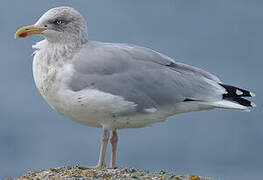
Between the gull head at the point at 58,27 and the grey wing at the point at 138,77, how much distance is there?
14.4 inches

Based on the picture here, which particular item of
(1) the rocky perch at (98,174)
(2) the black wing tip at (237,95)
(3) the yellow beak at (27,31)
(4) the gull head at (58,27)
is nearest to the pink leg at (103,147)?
(1) the rocky perch at (98,174)

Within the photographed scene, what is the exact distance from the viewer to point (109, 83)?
Answer: 904cm

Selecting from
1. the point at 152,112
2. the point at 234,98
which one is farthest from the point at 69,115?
the point at 234,98

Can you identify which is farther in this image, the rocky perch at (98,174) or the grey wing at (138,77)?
the grey wing at (138,77)

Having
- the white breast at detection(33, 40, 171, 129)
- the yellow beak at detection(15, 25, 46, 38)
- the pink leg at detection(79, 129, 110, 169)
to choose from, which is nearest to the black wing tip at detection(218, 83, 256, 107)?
the white breast at detection(33, 40, 171, 129)

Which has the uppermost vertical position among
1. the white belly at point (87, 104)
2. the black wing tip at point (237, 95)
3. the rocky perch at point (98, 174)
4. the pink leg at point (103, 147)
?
the black wing tip at point (237, 95)

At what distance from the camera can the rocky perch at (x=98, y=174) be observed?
334 inches

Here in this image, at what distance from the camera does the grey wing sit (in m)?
9.04

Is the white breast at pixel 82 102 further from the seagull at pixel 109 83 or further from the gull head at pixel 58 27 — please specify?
the gull head at pixel 58 27

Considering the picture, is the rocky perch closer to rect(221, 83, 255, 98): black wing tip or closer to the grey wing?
the grey wing

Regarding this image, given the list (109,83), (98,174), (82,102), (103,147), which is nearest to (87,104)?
(82,102)

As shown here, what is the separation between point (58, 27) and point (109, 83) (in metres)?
1.48

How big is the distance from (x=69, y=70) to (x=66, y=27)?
0.95 metres

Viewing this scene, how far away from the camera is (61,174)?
873 centimetres
